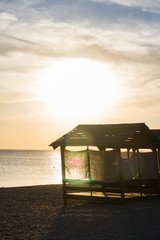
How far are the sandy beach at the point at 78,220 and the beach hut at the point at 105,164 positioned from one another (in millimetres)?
781

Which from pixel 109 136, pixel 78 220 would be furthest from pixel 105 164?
pixel 78 220

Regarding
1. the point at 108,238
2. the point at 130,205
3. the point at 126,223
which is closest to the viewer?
the point at 108,238

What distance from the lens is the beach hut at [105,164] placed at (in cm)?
1669

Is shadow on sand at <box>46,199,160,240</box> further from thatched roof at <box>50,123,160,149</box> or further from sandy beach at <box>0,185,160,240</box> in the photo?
thatched roof at <box>50,123,160,149</box>

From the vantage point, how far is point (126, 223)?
1202cm

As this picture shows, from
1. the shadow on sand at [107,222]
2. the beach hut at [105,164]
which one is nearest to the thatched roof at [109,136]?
the beach hut at [105,164]

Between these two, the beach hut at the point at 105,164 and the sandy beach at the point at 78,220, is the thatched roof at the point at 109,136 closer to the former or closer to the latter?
the beach hut at the point at 105,164

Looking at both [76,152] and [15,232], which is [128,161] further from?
[15,232]

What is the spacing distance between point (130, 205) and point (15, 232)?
674 centimetres

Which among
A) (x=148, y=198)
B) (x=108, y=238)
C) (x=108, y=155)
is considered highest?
(x=108, y=155)

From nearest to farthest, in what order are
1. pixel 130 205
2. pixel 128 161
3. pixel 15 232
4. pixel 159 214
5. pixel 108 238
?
1. pixel 108 238
2. pixel 15 232
3. pixel 159 214
4. pixel 130 205
5. pixel 128 161

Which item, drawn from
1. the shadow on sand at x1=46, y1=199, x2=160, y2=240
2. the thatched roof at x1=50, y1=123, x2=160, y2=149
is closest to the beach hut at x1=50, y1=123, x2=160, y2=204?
the thatched roof at x1=50, y1=123, x2=160, y2=149

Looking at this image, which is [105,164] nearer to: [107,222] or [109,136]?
[109,136]

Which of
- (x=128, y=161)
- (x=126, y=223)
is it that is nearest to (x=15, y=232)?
(x=126, y=223)
